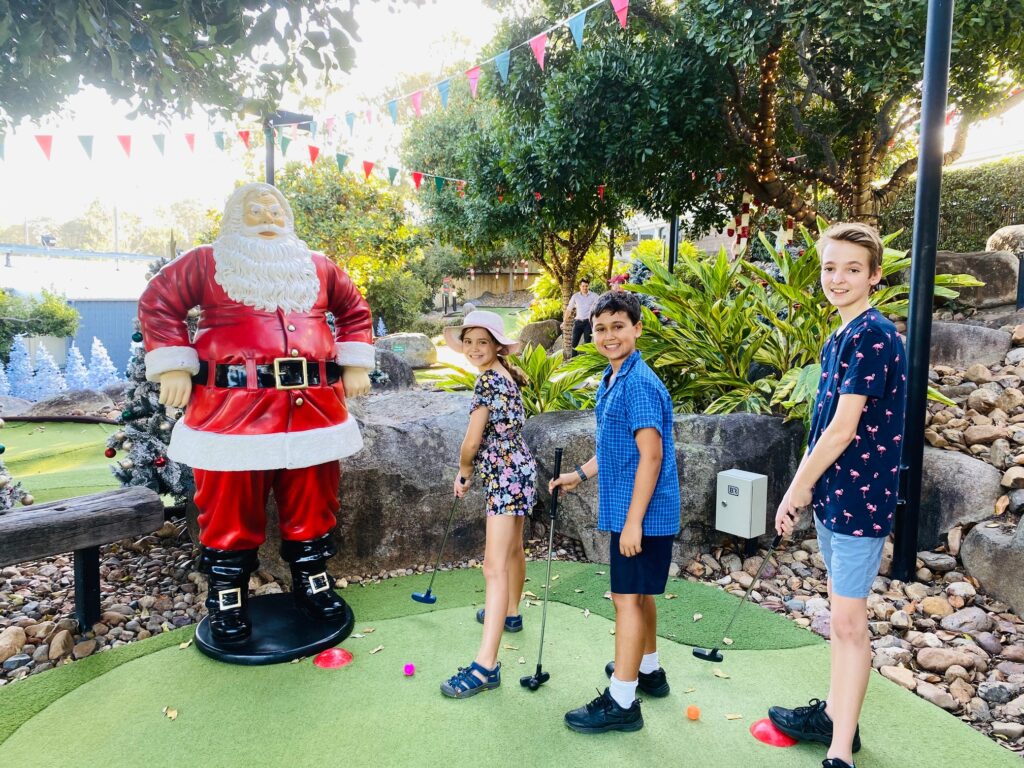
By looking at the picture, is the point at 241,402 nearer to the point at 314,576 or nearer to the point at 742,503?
the point at 314,576

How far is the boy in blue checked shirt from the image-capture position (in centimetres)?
201

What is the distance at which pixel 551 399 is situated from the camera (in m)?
4.68

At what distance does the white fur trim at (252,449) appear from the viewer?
2.52m

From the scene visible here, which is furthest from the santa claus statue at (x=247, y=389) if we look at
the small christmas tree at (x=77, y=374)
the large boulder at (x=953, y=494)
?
the small christmas tree at (x=77, y=374)

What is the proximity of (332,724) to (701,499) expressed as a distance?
84.9 inches

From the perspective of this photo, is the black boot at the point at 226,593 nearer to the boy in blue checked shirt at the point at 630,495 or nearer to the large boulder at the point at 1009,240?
the boy in blue checked shirt at the point at 630,495

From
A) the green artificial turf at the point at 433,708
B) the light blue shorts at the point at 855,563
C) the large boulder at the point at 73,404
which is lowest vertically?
the green artificial turf at the point at 433,708

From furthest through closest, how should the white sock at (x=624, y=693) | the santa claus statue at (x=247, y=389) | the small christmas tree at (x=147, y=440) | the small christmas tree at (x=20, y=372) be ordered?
the small christmas tree at (x=20, y=372), the small christmas tree at (x=147, y=440), the santa claus statue at (x=247, y=389), the white sock at (x=624, y=693)

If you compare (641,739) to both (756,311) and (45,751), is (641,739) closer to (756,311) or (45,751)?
(45,751)

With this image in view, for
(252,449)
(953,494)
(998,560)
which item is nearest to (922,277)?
(953,494)

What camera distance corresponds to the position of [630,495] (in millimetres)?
2096

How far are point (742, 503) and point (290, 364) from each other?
229cm

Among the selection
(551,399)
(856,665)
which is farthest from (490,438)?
(551,399)

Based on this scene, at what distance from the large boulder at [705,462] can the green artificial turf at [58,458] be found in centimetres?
336
